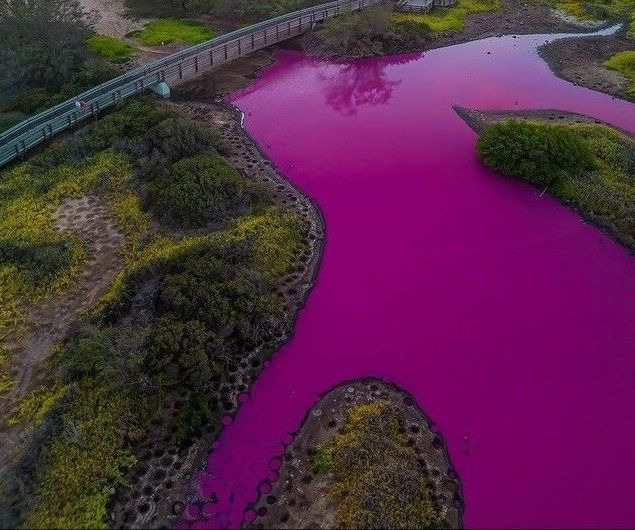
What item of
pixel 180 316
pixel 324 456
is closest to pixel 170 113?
pixel 180 316

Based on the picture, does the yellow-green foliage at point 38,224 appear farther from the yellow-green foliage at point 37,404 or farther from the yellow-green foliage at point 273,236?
the yellow-green foliage at point 273,236

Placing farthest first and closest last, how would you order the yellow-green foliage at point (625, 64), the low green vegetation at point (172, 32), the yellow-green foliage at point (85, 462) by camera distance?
the low green vegetation at point (172, 32) < the yellow-green foliage at point (625, 64) < the yellow-green foliage at point (85, 462)

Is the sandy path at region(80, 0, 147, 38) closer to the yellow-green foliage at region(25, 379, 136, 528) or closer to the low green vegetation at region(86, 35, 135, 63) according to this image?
the low green vegetation at region(86, 35, 135, 63)

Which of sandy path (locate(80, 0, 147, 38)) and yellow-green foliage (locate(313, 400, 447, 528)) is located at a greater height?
sandy path (locate(80, 0, 147, 38))

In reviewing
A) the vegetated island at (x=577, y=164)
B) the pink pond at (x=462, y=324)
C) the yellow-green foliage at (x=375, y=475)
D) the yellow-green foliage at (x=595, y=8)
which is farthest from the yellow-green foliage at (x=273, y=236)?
the yellow-green foliage at (x=595, y=8)

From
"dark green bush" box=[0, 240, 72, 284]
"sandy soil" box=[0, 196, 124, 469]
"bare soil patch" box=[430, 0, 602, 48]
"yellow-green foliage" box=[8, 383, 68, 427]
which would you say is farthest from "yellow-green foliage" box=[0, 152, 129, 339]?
"bare soil patch" box=[430, 0, 602, 48]

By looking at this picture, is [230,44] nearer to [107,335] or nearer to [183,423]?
[107,335]

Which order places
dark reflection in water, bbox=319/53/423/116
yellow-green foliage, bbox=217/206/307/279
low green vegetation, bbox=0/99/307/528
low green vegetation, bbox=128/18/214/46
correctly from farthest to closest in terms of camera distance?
low green vegetation, bbox=128/18/214/46 → dark reflection in water, bbox=319/53/423/116 → yellow-green foliage, bbox=217/206/307/279 → low green vegetation, bbox=0/99/307/528
